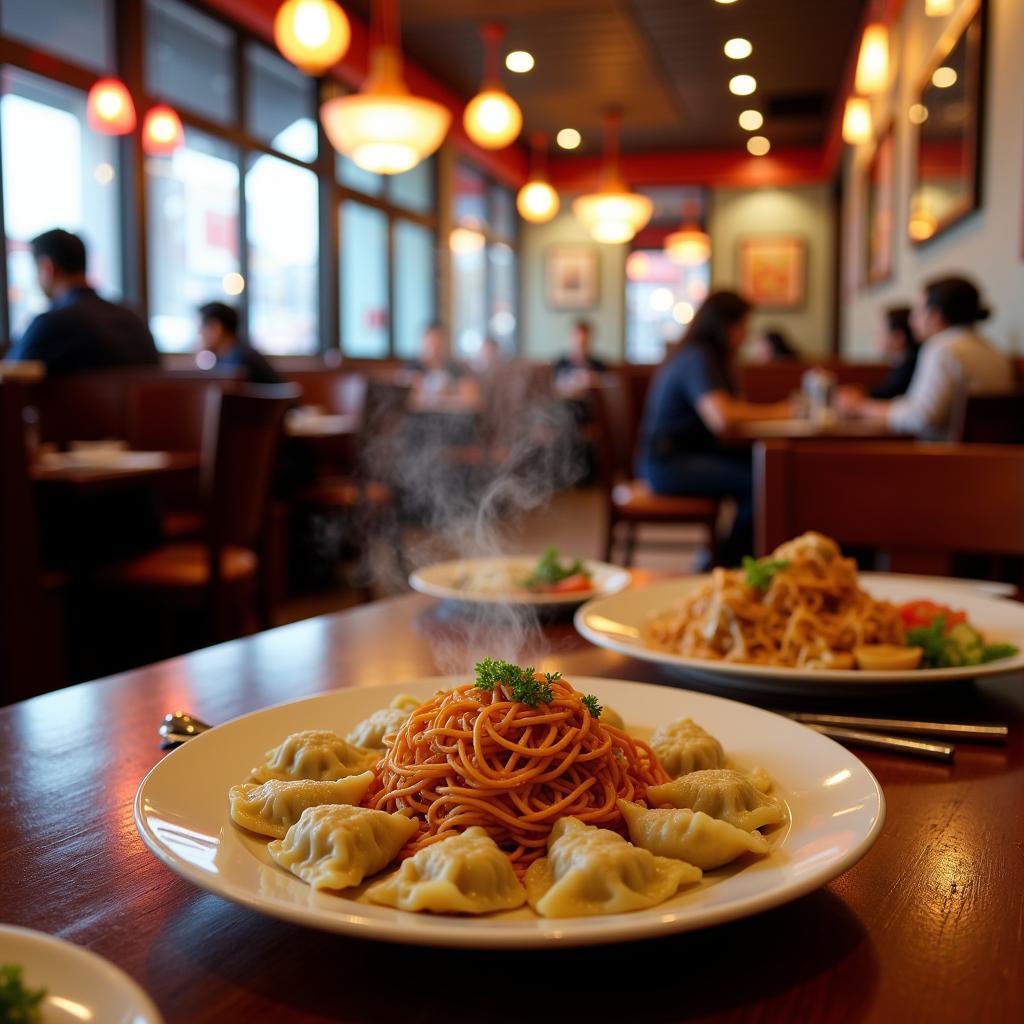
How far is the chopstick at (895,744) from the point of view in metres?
0.75

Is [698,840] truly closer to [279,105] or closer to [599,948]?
[599,948]

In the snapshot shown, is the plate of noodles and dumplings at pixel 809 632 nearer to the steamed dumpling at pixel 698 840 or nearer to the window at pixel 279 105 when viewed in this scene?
the steamed dumpling at pixel 698 840

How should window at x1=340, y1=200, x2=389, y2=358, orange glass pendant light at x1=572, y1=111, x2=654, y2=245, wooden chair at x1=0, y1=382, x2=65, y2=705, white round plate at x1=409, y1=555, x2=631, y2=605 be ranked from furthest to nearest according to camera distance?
orange glass pendant light at x1=572, y1=111, x2=654, y2=245 → window at x1=340, y1=200, x2=389, y2=358 → wooden chair at x1=0, y1=382, x2=65, y2=705 → white round plate at x1=409, y1=555, x2=631, y2=605

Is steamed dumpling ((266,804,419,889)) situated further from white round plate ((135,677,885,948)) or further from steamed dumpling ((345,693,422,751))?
steamed dumpling ((345,693,422,751))

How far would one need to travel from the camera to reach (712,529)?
179 inches

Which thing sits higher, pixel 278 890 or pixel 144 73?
pixel 144 73

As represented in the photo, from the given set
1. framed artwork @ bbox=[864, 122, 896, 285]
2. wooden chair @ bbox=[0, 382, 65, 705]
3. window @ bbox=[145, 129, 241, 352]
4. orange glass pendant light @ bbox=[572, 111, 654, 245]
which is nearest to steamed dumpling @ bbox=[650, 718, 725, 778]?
wooden chair @ bbox=[0, 382, 65, 705]

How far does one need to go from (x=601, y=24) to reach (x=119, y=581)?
6.45m

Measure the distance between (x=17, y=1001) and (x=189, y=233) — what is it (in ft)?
22.0

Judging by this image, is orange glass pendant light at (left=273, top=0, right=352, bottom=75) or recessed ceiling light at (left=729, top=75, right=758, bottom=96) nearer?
orange glass pendant light at (left=273, top=0, right=352, bottom=75)

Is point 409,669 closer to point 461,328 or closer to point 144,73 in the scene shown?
point 144,73

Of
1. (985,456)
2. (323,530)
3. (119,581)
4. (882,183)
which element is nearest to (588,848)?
(985,456)

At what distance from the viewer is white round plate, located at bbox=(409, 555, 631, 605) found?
47.9 inches

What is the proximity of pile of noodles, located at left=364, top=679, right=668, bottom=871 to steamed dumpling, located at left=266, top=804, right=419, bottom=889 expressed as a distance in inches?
0.7
